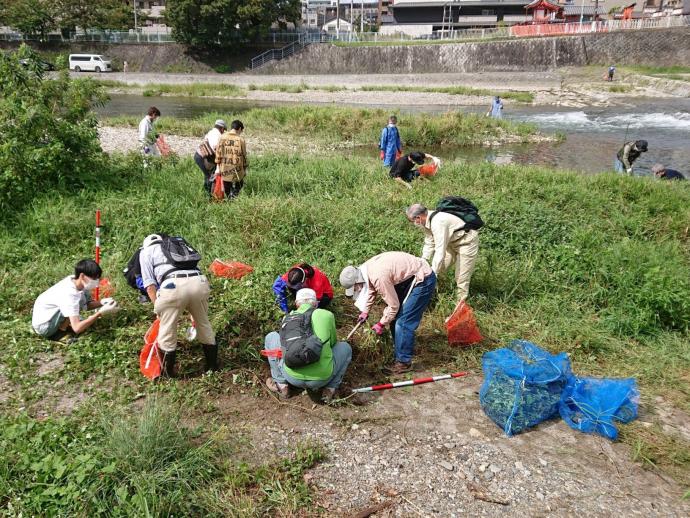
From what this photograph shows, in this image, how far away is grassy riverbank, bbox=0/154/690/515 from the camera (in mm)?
3734

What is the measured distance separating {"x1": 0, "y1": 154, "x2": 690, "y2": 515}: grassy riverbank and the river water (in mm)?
6240

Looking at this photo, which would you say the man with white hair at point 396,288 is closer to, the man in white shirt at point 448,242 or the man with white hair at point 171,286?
the man in white shirt at point 448,242

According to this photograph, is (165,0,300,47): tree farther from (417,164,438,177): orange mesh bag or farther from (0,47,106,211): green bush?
(0,47,106,211): green bush

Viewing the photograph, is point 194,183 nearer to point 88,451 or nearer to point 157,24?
point 88,451

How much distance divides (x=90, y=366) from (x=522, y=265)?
5565 mm

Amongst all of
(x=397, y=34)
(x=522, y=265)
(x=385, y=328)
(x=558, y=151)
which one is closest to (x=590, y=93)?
(x=558, y=151)

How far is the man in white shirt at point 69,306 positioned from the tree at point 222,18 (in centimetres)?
4537

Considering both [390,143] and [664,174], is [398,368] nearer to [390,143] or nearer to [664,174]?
[390,143]

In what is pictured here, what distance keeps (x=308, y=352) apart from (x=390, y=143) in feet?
28.5

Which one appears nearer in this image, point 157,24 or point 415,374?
point 415,374

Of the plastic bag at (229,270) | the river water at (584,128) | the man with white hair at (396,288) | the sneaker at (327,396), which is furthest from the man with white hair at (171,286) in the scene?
the river water at (584,128)

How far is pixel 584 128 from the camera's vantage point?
23.3 meters

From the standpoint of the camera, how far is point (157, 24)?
62.0 meters

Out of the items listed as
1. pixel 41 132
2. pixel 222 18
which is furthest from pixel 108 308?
pixel 222 18
